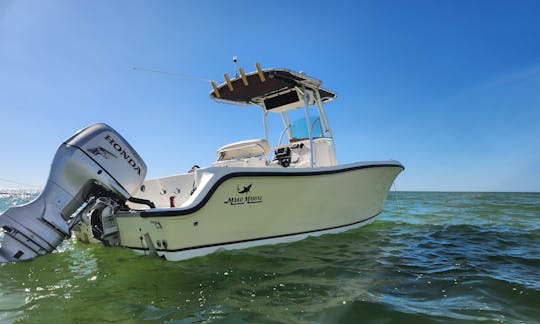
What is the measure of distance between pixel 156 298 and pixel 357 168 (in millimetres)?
3794

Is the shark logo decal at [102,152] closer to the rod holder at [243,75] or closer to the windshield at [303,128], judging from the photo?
the rod holder at [243,75]

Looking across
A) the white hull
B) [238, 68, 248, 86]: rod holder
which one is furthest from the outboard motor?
[238, 68, 248, 86]: rod holder

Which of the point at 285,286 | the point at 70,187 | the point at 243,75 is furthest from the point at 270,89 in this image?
the point at 285,286

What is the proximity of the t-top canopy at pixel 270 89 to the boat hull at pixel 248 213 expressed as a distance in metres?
1.99

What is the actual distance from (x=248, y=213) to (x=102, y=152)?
1.95 m

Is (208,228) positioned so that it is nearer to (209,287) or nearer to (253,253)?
(253,253)

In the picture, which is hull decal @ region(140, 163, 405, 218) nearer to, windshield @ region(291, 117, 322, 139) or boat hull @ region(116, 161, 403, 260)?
boat hull @ region(116, 161, 403, 260)

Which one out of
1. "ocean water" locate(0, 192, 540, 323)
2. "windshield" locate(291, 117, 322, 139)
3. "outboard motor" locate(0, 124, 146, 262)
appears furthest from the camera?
"windshield" locate(291, 117, 322, 139)

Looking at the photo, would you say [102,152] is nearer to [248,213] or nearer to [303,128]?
[248,213]

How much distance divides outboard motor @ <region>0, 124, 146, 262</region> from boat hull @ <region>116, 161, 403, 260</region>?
471 mm

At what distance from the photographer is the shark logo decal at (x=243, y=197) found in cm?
393

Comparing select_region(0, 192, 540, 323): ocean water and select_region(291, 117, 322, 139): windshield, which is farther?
select_region(291, 117, 322, 139): windshield

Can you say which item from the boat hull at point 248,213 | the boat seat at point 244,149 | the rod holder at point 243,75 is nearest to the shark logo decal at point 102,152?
the boat hull at point 248,213

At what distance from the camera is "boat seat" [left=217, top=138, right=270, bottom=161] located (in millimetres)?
5766
